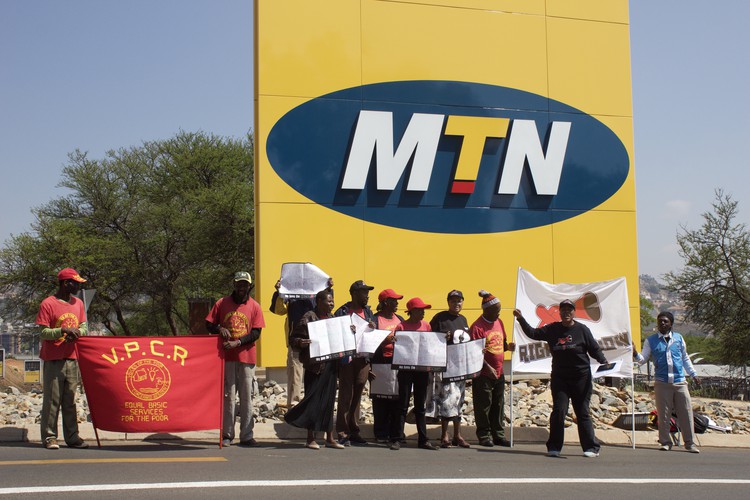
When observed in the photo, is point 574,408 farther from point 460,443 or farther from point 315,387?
point 315,387

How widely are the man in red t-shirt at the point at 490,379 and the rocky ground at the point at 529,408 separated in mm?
1887

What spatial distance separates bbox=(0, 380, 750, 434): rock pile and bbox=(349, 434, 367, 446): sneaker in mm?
1956

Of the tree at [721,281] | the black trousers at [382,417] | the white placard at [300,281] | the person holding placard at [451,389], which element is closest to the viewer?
the person holding placard at [451,389]

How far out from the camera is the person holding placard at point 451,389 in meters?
11.2

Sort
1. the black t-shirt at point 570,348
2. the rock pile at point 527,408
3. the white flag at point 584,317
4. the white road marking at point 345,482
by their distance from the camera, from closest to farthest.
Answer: the white road marking at point 345,482, the black t-shirt at point 570,348, the white flag at point 584,317, the rock pile at point 527,408

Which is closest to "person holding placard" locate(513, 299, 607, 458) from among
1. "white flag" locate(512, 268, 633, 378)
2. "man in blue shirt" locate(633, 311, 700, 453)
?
"white flag" locate(512, 268, 633, 378)

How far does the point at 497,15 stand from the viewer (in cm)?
1936

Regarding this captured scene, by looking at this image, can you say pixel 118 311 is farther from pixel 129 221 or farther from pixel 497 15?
pixel 497 15

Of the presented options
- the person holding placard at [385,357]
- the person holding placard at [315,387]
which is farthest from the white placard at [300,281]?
the person holding placard at [315,387]

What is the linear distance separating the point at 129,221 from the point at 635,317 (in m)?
31.1

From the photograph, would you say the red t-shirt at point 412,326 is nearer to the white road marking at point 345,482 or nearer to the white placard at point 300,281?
the white placard at point 300,281

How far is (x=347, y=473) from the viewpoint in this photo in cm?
889

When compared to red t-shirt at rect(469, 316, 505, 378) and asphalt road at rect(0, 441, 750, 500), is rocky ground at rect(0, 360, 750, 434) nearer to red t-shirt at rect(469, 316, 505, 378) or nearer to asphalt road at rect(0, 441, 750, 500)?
red t-shirt at rect(469, 316, 505, 378)

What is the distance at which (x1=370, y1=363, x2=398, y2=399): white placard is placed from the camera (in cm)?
1123
